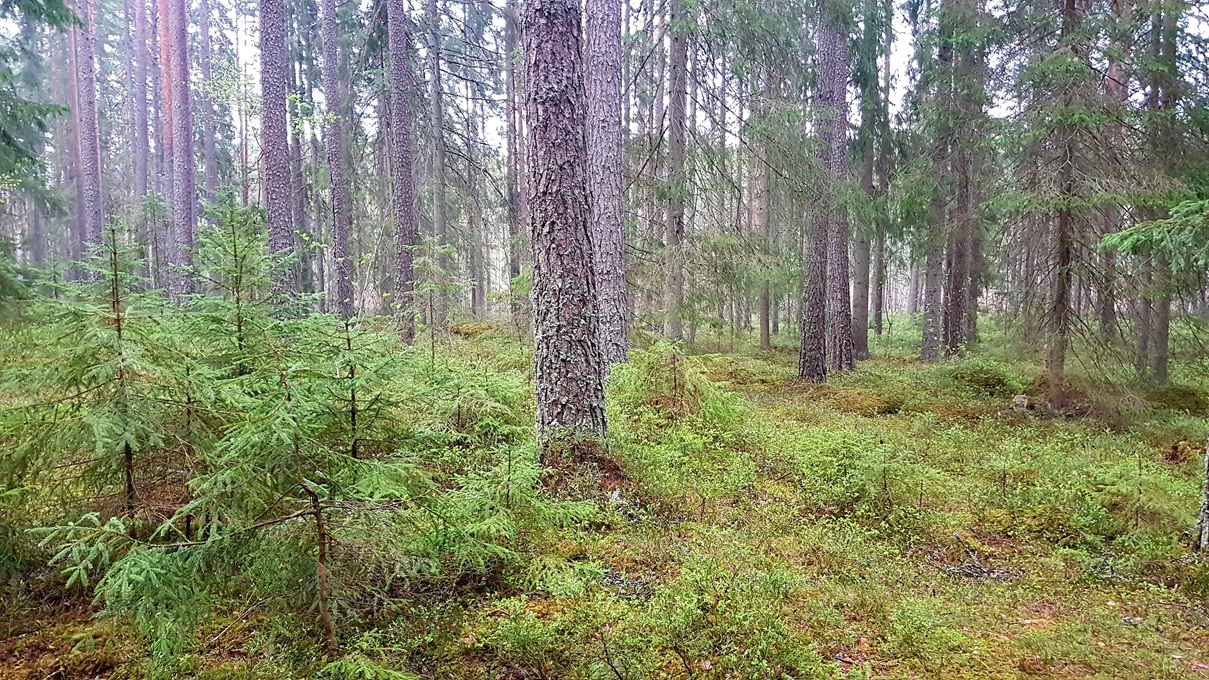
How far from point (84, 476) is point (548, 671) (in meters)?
2.82

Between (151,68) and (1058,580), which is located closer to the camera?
(1058,580)

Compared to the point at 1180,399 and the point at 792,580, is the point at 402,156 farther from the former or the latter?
the point at 1180,399

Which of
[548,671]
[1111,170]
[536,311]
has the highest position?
[1111,170]

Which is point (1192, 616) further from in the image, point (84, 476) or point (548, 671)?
point (84, 476)

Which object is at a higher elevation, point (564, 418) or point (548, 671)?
point (564, 418)

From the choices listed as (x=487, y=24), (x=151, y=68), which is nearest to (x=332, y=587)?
(x=487, y=24)

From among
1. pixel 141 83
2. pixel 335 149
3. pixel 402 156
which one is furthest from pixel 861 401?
pixel 141 83

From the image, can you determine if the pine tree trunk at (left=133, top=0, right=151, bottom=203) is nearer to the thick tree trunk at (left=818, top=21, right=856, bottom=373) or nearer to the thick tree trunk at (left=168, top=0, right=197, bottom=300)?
the thick tree trunk at (left=168, top=0, right=197, bottom=300)

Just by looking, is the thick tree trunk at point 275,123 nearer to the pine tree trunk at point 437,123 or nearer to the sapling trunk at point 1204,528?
the pine tree trunk at point 437,123

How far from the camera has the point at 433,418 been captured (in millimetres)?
4516

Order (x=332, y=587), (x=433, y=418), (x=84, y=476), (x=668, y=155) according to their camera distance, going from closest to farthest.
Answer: (x=332, y=587)
(x=84, y=476)
(x=433, y=418)
(x=668, y=155)

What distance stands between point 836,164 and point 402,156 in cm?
1023

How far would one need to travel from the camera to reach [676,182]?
39.1 feet

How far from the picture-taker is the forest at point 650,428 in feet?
9.77
